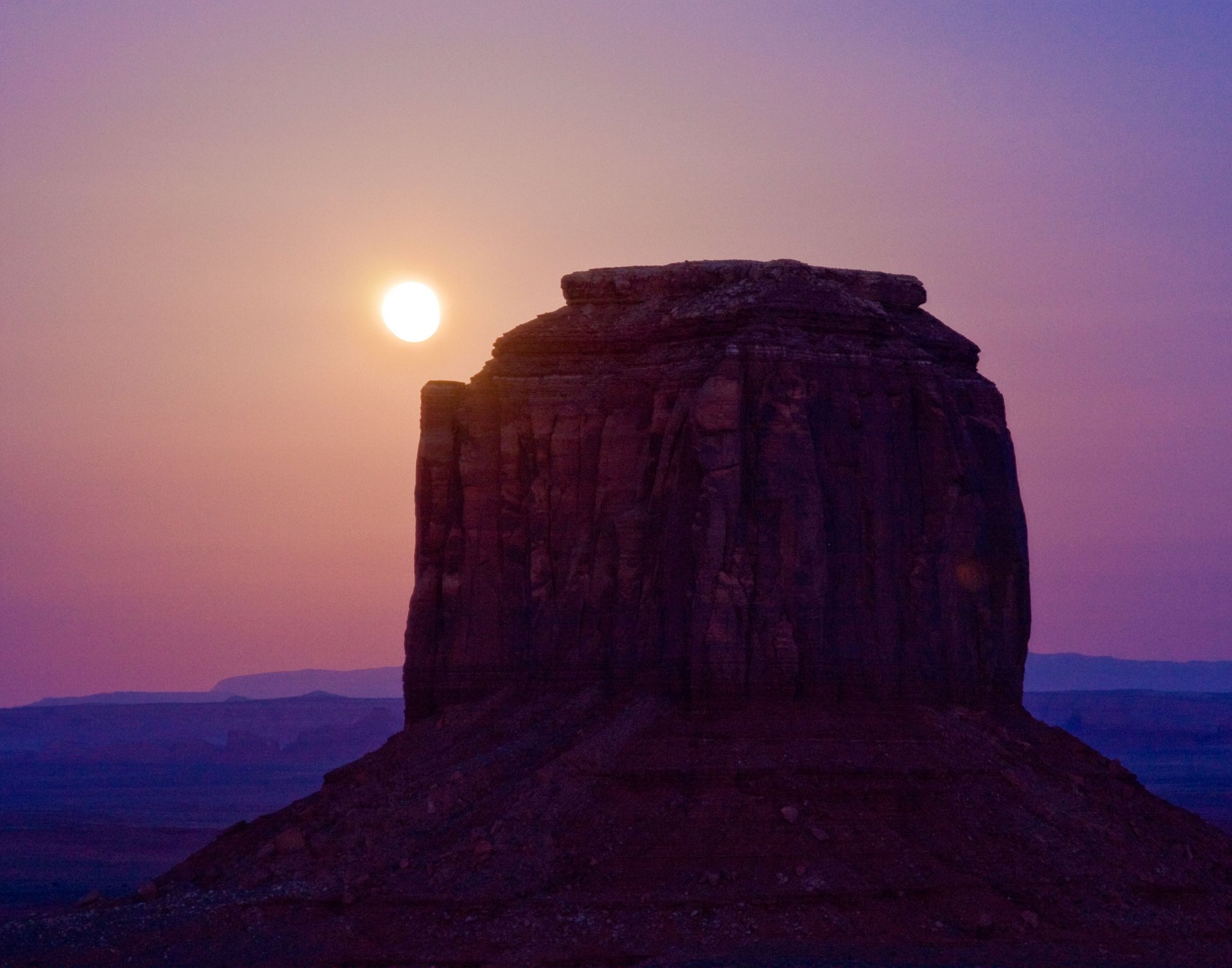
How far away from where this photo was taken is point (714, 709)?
192 ft

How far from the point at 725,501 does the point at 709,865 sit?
9753 mm

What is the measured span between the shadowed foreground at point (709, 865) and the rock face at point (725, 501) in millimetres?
1997

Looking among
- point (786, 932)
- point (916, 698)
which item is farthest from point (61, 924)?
point (916, 698)

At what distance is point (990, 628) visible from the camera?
6588 centimetres

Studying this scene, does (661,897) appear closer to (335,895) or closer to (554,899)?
(554,899)

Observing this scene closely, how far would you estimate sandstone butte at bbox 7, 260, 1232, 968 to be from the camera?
53.4 metres

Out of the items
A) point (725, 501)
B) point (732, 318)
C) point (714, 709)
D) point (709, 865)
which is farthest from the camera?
point (732, 318)

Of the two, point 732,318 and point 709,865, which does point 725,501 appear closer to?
point 732,318

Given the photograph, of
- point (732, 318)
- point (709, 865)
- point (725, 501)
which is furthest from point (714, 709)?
point (732, 318)

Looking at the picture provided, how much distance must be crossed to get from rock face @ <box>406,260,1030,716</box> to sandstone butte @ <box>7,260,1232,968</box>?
0.09 metres

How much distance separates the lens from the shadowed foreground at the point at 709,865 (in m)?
52.5

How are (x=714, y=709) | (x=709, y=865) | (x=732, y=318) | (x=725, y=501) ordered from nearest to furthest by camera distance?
(x=709, y=865) < (x=714, y=709) < (x=725, y=501) < (x=732, y=318)

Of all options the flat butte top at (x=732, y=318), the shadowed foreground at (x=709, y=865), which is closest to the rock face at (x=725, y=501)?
the flat butte top at (x=732, y=318)

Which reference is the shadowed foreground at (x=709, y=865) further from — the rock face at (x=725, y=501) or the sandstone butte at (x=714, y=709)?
the rock face at (x=725, y=501)
